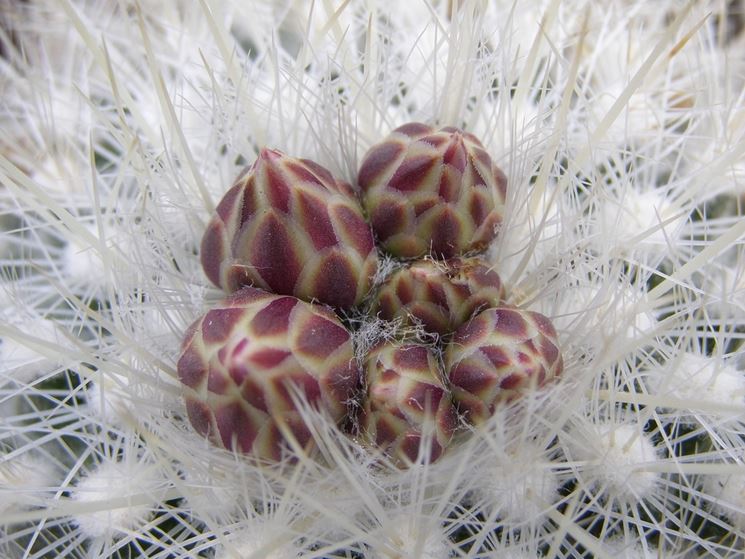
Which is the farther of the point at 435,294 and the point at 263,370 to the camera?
the point at 435,294

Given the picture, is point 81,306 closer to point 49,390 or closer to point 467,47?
point 49,390

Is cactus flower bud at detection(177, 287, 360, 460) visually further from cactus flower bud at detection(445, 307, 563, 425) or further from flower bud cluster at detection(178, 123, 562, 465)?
cactus flower bud at detection(445, 307, 563, 425)

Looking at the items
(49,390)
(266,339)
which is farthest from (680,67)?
(49,390)

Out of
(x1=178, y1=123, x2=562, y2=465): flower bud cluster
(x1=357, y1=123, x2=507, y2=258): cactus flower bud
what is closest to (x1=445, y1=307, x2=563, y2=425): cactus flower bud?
(x1=178, y1=123, x2=562, y2=465): flower bud cluster

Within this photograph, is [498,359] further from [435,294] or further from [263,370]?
[263,370]

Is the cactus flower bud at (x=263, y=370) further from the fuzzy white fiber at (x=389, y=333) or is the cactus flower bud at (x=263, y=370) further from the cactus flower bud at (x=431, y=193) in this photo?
the cactus flower bud at (x=431, y=193)

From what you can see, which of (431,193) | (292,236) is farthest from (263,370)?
(431,193)
